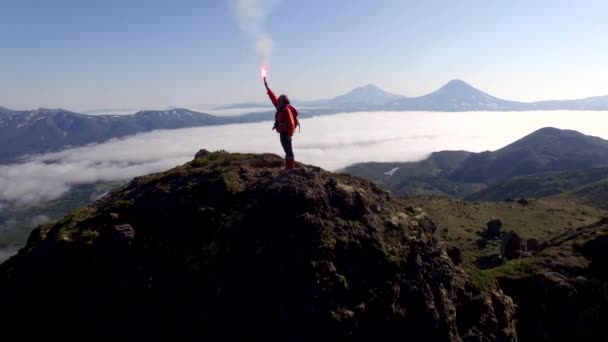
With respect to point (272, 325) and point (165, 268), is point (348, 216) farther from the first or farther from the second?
point (165, 268)

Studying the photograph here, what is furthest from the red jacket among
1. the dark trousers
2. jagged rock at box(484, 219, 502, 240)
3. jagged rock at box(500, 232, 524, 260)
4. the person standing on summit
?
jagged rock at box(484, 219, 502, 240)

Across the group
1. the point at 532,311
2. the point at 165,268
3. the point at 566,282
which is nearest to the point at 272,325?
the point at 165,268

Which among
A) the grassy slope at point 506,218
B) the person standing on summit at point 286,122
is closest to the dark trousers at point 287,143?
the person standing on summit at point 286,122

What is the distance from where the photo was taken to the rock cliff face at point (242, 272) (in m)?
16.7

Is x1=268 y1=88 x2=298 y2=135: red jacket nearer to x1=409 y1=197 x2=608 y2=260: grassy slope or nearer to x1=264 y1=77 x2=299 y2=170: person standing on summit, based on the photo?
x1=264 y1=77 x2=299 y2=170: person standing on summit

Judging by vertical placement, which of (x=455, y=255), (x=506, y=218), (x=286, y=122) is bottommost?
(x=506, y=218)

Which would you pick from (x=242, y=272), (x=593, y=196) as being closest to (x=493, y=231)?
(x=242, y=272)

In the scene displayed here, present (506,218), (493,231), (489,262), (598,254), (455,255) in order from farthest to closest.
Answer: (506,218) → (493,231) → (489,262) → (598,254) → (455,255)

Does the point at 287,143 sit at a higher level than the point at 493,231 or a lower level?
higher

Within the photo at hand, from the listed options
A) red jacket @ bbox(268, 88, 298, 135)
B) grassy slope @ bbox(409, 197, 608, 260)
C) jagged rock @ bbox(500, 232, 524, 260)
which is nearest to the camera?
red jacket @ bbox(268, 88, 298, 135)

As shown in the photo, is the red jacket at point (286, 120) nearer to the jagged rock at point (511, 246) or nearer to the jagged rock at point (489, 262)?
the jagged rock at point (489, 262)

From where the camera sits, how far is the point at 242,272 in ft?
56.5

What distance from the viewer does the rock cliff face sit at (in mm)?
16656

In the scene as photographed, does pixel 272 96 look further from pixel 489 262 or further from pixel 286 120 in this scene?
pixel 489 262
